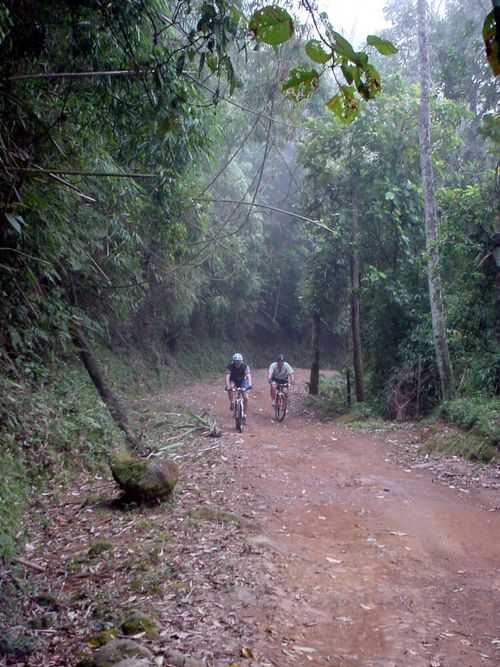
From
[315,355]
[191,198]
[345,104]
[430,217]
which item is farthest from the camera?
[315,355]

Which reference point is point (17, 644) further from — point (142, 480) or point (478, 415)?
point (478, 415)

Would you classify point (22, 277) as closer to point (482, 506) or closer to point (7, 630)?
point (7, 630)

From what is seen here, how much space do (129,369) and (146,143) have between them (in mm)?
13828

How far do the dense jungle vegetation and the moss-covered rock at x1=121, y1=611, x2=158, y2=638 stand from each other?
5.50 ft

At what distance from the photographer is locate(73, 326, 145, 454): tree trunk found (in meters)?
9.74

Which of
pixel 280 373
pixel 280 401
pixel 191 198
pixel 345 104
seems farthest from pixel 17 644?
pixel 280 401

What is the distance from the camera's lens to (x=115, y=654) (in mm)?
3549

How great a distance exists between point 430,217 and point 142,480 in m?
8.82

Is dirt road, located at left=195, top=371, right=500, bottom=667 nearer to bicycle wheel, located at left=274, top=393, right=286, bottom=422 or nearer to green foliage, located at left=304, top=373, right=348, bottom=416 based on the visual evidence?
bicycle wheel, located at left=274, top=393, right=286, bottom=422

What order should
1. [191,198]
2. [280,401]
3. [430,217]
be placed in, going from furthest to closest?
[280,401] → [430,217] → [191,198]

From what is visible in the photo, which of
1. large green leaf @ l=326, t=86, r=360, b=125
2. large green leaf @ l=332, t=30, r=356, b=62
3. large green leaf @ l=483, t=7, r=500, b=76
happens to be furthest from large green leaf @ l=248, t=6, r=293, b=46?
large green leaf @ l=483, t=7, r=500, b=76

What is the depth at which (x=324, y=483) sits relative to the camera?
28.3 ft

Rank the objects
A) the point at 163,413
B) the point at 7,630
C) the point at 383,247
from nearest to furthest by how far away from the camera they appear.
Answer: the point at 7,630 < the point at 163,413 < the point at 383,247

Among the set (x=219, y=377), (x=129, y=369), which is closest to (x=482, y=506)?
(x=129, y=369)
